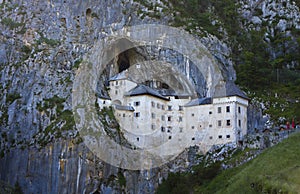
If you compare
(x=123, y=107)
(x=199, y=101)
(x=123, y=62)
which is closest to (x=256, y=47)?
(x=199, y=101)

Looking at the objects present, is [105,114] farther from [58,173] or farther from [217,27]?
[217,27]

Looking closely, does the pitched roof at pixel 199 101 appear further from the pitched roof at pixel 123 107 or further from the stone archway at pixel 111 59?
the pitched roof at pixel 123 107

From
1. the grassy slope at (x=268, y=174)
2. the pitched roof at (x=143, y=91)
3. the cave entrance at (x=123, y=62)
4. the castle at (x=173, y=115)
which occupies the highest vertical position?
the cave entrance at (x=123, y=62)

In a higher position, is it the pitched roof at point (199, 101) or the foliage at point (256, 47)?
the foliage at point (256, 47)

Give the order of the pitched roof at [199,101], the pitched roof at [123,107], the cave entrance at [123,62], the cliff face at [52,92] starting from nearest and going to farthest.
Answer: the cliff face at [52,92], the pitched roof at [123,107], the pitched roof at [199,101], the cave entrance at [123,62]

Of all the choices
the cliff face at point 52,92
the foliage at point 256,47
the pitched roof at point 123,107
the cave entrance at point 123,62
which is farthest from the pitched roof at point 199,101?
the cave entrance at point 123,62

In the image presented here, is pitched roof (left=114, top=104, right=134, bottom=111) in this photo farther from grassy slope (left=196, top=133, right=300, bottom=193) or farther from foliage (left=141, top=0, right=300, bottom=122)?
→ foliage (left=141, top=0, right=300, bottom=122)
